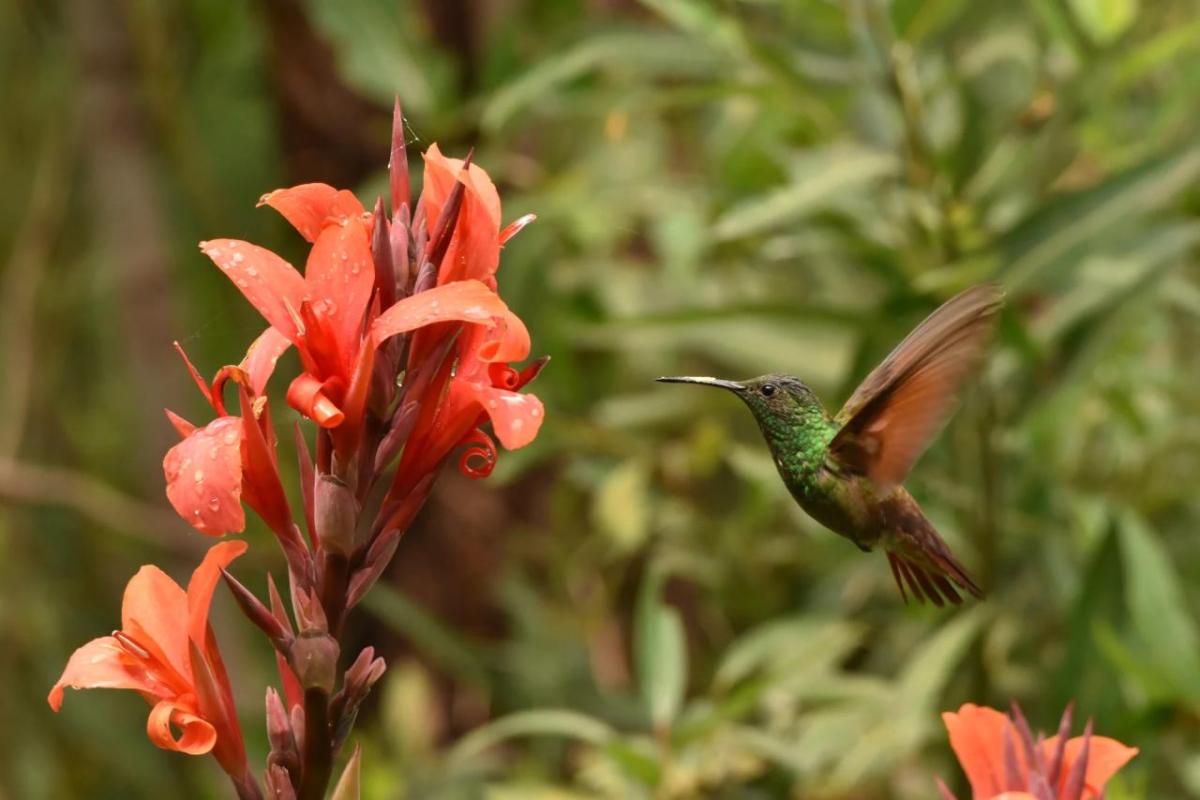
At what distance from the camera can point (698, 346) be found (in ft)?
5.97

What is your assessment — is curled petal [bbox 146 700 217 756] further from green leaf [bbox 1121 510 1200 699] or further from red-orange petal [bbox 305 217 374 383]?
green leaf [bbox 1121 510 1200 699]

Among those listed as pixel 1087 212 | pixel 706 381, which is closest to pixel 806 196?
pixel 1087 212

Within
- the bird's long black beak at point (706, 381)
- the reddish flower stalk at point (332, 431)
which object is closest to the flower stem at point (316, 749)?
the reddish flower stalk at point (332, 431)

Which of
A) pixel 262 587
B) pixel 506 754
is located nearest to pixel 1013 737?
pixel 506 754

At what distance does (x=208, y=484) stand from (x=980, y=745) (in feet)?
1.20

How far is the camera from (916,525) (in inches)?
35.1

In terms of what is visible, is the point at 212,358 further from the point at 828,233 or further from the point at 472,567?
the point at 828,233

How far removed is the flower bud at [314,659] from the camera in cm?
61

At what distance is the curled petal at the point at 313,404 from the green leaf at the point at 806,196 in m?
0.71

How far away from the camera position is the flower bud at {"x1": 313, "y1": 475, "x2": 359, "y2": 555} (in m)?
0.62

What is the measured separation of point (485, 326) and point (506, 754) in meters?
1.55

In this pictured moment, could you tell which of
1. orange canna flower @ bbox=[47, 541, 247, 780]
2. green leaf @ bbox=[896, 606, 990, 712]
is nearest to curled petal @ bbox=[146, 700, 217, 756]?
orange canna flower @ bbox=[47, 541, 247, 780]

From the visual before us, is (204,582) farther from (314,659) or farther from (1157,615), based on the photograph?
(1157,615)

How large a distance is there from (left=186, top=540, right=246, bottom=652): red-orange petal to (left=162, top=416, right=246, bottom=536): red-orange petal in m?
0.04
